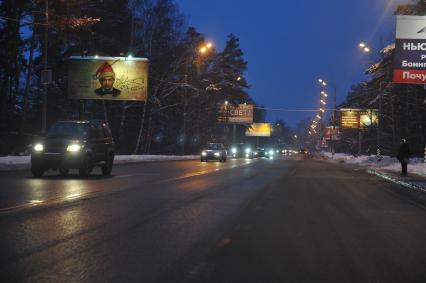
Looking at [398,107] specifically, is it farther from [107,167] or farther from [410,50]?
[107,167]

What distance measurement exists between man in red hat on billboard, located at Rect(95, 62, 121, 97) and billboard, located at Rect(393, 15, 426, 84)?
27.6m

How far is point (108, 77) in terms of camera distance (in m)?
48.1

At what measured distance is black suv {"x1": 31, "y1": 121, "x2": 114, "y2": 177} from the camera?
22.3 m

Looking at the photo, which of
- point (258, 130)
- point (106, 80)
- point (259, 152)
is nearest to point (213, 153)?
point (106, 80)

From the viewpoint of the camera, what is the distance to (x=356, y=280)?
276 inches

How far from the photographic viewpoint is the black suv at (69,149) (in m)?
22.3

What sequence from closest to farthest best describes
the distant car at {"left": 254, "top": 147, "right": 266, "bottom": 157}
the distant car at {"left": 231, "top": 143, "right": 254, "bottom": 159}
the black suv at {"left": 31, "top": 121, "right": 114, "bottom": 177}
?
the black suv at {"left": 31, "top": 121, "right": 114, "bottom": 177}
the distant car at {"left": 231, "top": 143, "right": 254, "bottom": 159}
the distant car at {"left": 254, "top": 147, "right": 266, "bottom": 157}

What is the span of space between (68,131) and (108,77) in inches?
995

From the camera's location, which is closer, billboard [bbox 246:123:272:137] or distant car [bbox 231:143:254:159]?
distant car [bbox 231:143:254:159]

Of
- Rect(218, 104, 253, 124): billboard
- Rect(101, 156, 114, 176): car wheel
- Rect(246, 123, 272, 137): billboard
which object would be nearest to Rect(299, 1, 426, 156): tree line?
Rect(218, 104, 253, 124): billboard

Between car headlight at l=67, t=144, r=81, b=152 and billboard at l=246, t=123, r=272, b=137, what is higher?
billboard at l=246, t=123, r=272, b=137

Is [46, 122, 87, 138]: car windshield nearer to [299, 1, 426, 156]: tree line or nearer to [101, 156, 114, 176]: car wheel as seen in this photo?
[101, 156, 114, 176]: car wheel

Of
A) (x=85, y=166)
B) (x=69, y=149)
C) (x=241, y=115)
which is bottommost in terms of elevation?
(x=85, y=166)

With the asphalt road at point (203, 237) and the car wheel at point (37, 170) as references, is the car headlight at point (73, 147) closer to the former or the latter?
the car wheel at point (37, 170)
